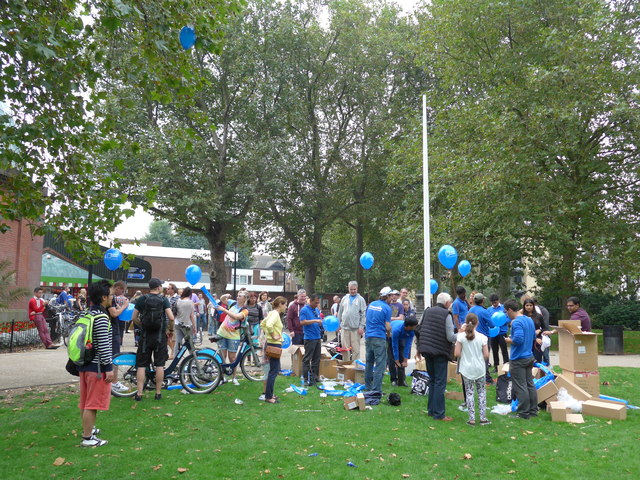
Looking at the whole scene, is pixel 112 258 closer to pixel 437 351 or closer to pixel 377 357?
pixel 377 357

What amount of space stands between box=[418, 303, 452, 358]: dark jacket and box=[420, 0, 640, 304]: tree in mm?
11367

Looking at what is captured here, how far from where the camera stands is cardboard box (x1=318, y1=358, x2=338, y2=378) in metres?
11.6

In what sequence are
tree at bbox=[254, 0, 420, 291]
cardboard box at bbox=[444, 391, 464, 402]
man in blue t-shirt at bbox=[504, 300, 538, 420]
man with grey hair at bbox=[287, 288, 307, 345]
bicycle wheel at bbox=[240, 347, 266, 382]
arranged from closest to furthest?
man in blue t-shirt at bbox=[504, 300, 538, 420], cardboard box at bbox=[444, 391, 464, 402], bicycle wheel at bbox=[240, 347, 266, 382], man with grey hair at bbox=[287, 288, 307, 345], tree at bbox=[254, 0, 420, 291]

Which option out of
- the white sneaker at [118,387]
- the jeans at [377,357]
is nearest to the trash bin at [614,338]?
the jeans at [377,357]

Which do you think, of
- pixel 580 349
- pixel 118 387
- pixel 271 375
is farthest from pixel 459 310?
pixel 118 387

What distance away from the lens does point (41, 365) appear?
518 inches

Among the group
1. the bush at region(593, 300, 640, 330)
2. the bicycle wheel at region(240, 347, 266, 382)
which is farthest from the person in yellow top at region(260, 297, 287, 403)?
the bush at region(593, 300, 640, 330)

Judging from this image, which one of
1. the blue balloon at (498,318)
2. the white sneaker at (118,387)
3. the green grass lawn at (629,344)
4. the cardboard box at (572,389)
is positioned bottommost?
the green grass lawn at (629,344)

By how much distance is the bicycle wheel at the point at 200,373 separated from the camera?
9648 mm

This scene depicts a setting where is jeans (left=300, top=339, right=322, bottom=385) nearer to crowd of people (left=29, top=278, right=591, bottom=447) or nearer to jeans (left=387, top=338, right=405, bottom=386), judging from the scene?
crowd of people (left=29, top=278, right=591, bottom=447)

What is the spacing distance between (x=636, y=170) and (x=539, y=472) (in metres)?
17.1

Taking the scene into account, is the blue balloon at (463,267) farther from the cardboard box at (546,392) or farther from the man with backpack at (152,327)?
the man with backpack at (152,327)

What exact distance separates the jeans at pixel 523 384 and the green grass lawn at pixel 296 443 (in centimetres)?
21

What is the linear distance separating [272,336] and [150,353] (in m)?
2.05
